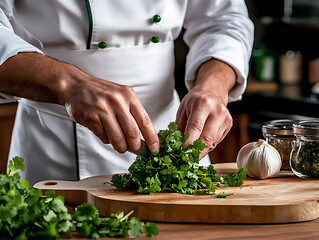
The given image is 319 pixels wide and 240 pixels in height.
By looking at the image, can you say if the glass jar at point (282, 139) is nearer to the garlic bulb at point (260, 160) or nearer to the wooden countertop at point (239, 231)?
the garlic bulb at point (260, 160)

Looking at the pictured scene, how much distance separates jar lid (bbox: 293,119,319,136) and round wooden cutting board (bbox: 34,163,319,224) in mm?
127

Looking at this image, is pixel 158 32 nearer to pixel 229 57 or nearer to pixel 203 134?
pixel 229 57

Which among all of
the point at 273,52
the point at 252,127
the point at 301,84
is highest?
the point at 273,52

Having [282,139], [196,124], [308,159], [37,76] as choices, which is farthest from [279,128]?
[37,76]

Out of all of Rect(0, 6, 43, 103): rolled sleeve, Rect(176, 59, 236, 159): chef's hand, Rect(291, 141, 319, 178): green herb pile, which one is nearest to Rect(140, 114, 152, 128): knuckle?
Rect(176, 59, 236, 159): chef's hand

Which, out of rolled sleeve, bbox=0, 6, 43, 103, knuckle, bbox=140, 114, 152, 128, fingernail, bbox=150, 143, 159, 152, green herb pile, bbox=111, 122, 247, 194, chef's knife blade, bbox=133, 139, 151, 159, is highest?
rolled sleeve, bbox=0, 6, 43, 103

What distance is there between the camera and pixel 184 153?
4.15ft

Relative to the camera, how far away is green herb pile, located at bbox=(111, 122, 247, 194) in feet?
4.04

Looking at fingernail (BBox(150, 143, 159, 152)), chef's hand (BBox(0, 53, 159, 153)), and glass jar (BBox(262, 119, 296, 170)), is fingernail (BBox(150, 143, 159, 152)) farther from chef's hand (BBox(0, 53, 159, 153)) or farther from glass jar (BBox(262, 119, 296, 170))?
glass jar (BBox(262, 119, 296, 170))

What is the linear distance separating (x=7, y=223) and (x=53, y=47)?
2.29ft

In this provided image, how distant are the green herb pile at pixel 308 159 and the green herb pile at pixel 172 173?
16cm

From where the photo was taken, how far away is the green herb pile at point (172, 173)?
1.23 metres

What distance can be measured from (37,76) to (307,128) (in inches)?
26.2

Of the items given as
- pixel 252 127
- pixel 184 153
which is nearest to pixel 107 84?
pixel 184 153
